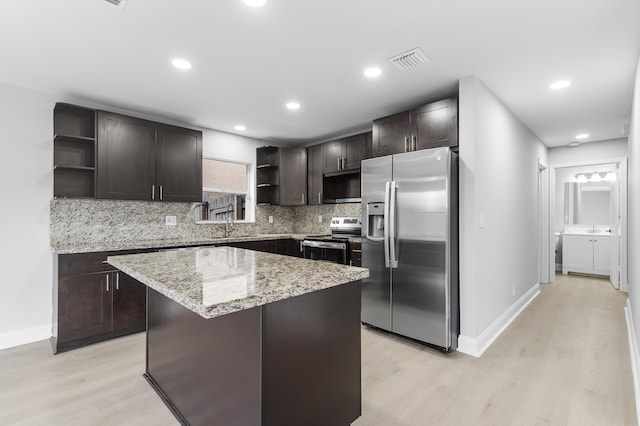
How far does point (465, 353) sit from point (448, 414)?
1.01 metres

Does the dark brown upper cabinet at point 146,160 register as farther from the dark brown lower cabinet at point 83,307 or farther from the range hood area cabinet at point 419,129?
the range hood area cabinet at point 419,129

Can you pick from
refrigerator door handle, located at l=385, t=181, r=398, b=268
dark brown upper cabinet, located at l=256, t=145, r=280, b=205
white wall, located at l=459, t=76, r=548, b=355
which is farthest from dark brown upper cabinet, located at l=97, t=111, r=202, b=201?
white wall, located at l=459, t=76, r=548, b=355

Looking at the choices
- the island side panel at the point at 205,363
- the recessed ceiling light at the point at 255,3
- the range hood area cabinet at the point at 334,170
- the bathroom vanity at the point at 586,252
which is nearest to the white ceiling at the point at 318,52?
the recessed ceiling light at the point at 255,3

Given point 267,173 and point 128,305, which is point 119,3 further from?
point 267,173

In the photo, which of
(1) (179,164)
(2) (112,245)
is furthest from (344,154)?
(2) (112,245)

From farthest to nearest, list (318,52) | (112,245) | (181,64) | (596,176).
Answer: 1. (596,176)
2. (112,245)
3. (181,64)
4. (318,52)

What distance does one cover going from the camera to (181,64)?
8.64 feet

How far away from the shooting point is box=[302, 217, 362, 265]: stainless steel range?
3.98m

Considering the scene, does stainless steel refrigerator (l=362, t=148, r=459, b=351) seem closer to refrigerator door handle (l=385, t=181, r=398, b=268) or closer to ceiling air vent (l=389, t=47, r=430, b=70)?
refrigerator door handle (l=385, t=181, r=398, b=268)

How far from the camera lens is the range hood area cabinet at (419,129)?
2.99 meters

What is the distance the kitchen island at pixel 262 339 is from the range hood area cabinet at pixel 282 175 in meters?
3.29

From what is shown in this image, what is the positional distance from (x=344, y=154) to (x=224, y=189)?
1941 millimetres

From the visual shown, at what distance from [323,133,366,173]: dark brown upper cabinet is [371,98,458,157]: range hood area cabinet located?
2.46ft

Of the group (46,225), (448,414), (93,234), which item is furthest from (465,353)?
Result: (46,225)
